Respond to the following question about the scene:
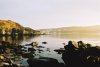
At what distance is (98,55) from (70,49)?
27.8 ft

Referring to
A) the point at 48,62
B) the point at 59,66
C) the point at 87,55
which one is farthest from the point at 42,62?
the point at 87,55

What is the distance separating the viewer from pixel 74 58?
4328 centimetres

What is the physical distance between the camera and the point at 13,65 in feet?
137

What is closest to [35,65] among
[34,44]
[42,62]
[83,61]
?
[42,62]

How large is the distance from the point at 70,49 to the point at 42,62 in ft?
31.4

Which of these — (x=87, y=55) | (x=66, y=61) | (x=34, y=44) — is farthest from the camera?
(x=34, y=44)

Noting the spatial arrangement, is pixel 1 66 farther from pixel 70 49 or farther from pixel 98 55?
pixel 98 55

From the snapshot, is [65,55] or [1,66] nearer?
[1,66]

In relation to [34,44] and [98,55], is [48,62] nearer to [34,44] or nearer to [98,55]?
[98,55]

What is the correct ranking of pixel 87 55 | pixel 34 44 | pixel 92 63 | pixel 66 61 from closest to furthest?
pixel 92 63
pixel 87 55
pixel 66 61
pixel 34 44

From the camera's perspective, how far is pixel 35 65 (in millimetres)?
42844

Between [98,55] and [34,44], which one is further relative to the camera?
[34,44]

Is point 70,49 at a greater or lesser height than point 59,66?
greater

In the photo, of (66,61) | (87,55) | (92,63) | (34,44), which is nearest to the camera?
(92,63)
